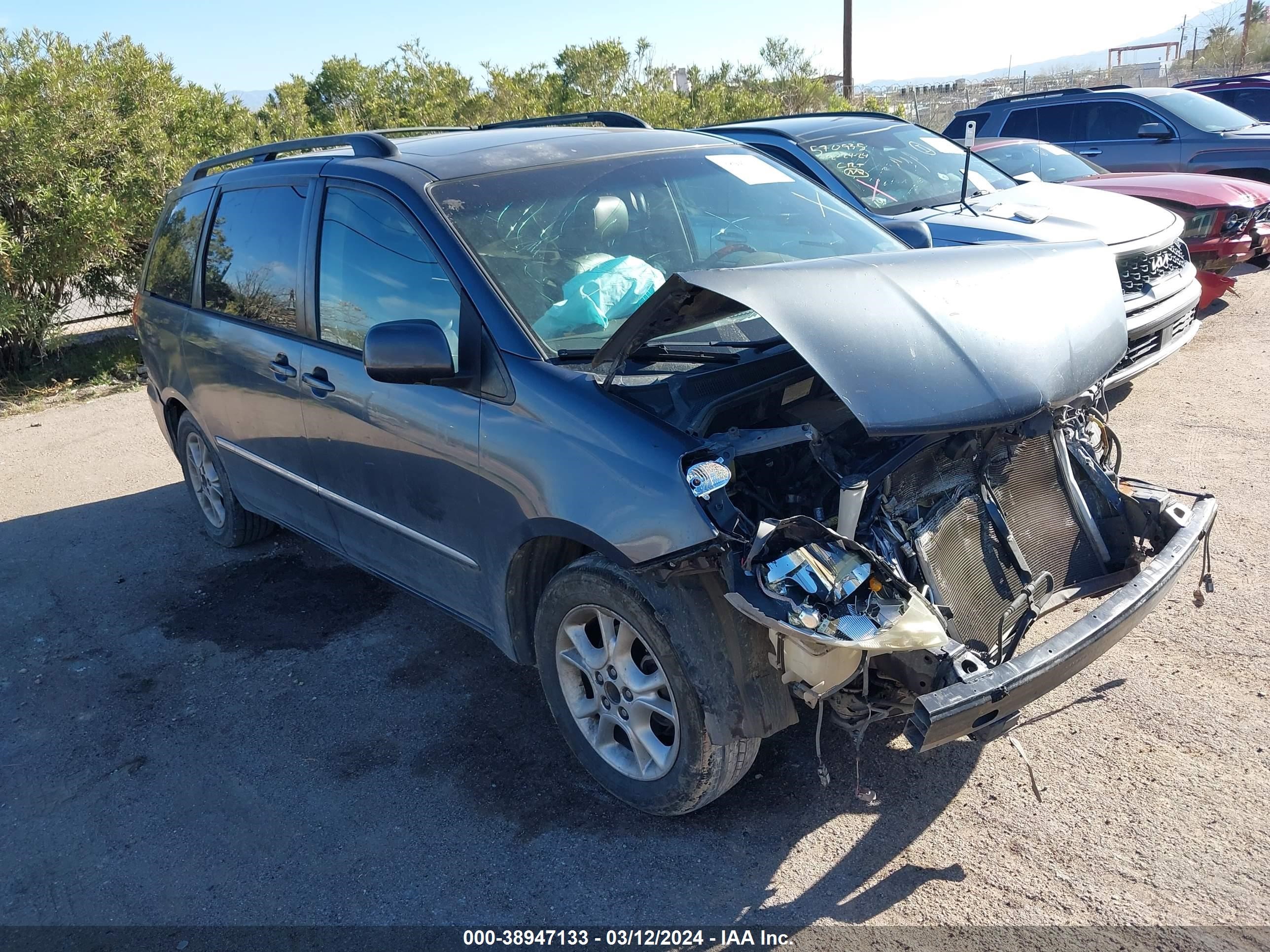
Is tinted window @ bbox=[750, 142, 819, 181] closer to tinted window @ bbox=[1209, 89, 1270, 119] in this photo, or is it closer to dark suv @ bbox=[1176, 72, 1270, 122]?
dark suv @ bbox=[1176, 72, 1270, 122]

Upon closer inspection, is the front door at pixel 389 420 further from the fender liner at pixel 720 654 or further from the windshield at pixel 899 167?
the windshield at pixel 899 167

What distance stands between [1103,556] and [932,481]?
80 centimetres

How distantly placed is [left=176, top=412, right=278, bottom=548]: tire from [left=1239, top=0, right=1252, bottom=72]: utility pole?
142 ft

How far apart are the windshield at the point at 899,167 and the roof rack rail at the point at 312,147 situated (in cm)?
371

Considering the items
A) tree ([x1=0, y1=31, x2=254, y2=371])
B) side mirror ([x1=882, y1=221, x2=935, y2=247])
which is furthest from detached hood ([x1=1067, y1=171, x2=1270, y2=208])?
tree ([x1=0, y1=31, x2=254, y2=371])

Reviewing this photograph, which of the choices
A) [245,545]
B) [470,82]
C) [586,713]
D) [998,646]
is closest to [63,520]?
[245,545]

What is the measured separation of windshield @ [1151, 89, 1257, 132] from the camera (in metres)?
10.8

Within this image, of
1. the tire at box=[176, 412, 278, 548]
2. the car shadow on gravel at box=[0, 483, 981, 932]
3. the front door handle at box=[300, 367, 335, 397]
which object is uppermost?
the front door handle at box=[300, 367, 335, 397]

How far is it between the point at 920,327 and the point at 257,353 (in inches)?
118

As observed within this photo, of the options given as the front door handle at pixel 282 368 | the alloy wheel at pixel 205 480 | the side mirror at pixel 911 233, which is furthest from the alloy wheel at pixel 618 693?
the alloy wheel at pixel 205 480

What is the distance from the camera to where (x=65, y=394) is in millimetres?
9945

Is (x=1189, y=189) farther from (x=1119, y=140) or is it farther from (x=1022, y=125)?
(x=1022, y=125)

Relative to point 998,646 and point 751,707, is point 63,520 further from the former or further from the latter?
point 998,646

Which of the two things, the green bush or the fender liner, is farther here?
the green bush
